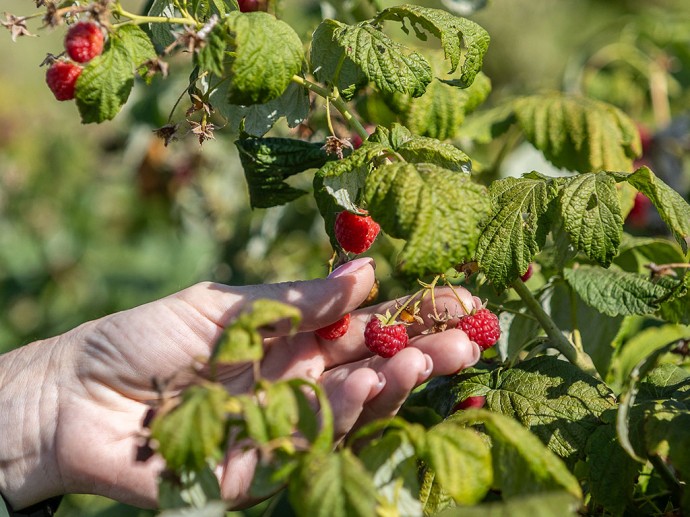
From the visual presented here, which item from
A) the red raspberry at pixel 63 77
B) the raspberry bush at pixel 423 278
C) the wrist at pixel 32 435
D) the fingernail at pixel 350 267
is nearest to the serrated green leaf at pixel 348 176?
the raspberry bush at pixel 423 278

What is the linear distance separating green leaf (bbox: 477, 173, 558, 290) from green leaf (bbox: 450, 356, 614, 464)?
0.57ft

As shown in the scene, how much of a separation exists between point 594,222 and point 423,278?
25 cm

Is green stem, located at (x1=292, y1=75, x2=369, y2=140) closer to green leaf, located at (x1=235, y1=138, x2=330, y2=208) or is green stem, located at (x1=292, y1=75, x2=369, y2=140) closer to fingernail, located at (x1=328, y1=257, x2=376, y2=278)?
green leaf, located at (x1=235, y1=138, x2=330, y2=208)

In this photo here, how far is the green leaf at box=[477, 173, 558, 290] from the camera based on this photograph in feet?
3.21

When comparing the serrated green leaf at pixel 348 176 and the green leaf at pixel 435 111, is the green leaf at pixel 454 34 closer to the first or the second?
the serrated green leaf at pixel 348 176

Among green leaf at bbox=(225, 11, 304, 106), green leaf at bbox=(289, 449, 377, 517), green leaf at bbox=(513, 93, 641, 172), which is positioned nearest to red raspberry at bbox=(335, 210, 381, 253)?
green leaf at bbox=(225, 11, 304, 106)

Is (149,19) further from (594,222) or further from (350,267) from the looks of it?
(594,222)

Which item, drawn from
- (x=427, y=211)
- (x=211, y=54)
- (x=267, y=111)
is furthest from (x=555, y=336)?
(x=211, y=54)

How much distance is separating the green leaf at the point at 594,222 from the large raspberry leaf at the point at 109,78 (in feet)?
1.84

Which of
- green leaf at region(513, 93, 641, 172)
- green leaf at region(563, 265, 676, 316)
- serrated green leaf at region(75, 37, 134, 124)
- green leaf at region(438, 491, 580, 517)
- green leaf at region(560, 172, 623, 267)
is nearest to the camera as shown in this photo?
green leaf at region(438, 491, 580, 517)

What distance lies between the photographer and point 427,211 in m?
0.81

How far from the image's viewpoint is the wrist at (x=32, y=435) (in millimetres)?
1276

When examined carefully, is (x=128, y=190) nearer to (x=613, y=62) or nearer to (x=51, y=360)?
(x=613, y=62)

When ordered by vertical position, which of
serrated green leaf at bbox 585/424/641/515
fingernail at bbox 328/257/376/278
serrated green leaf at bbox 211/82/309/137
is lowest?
serrated green leaf at bbox 585/424/641/515
